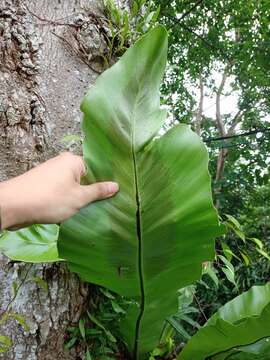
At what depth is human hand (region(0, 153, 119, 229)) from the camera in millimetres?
494

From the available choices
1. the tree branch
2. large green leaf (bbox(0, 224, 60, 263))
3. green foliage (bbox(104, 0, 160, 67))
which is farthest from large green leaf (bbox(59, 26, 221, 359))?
the tree branch

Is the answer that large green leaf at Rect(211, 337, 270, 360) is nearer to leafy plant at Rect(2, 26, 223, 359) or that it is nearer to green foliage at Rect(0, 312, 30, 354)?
leafy plant at Rect(2, 26, 223, 359)

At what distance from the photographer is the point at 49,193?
0.52 metres

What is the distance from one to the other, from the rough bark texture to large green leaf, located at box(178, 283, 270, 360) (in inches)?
8.7

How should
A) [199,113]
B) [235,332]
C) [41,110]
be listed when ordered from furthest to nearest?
[199,113]
[41,110]
[235,332]

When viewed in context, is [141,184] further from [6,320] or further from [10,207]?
[6,320]

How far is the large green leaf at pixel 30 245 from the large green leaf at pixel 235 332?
252 mm

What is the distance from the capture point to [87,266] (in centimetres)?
63

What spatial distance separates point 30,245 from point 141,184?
0.25 metres

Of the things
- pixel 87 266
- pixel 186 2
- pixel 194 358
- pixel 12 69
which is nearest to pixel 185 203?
pixel 87 266

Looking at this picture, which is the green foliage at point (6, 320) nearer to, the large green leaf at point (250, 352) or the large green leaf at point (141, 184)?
the large green leaf at point (141, 184)

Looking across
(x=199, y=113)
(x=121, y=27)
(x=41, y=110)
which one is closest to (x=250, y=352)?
(x=41, y=110)

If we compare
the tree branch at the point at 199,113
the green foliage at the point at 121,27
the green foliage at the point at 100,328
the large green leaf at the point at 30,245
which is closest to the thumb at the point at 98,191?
the large green leaf at the point at 30,245

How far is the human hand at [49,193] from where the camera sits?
0.49 m
